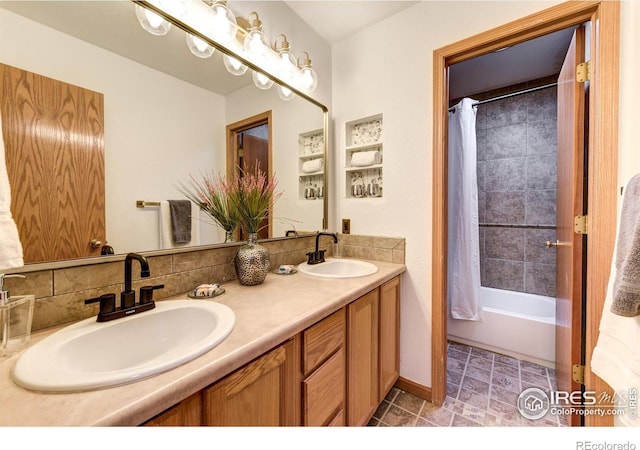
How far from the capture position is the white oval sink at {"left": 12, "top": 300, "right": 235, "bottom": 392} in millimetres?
472

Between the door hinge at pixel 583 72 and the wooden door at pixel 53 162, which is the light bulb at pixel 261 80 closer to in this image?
the wooden door at pixel 53 162

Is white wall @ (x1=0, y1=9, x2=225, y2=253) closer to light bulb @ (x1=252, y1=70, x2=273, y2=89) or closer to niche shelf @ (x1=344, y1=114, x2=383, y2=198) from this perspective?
light bulb @ (x1=252, y1=70, x2=273, y2=89)

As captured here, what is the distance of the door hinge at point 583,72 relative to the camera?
1.14 m

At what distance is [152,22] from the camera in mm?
959

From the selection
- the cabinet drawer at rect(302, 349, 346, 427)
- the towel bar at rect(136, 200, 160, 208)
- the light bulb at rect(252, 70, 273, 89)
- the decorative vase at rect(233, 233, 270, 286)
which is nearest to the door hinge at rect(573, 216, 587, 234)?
the cabinet drawer at rect(302, 349, 346, 427)

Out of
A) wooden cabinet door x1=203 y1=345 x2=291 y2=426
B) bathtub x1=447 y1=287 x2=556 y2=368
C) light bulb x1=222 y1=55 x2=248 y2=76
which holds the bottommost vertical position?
bathtub x1=447 y1=287 x2=556 y2=368

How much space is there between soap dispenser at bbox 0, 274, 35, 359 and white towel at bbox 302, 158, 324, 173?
1.33 metres

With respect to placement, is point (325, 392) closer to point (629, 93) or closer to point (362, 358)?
point (362, 358)

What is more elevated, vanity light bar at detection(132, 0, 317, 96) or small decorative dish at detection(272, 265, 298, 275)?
vanity light bar at detection(132, 0, 317, 96)

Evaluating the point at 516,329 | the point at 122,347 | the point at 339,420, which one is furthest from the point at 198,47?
the point at 516,329

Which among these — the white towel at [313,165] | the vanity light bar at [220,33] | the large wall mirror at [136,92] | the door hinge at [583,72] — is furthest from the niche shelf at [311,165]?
the door hinge at [583,72]

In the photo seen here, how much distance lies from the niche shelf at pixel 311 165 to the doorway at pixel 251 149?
272mm

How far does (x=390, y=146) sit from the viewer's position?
1598 millimetres

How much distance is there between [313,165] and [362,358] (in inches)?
46.9
